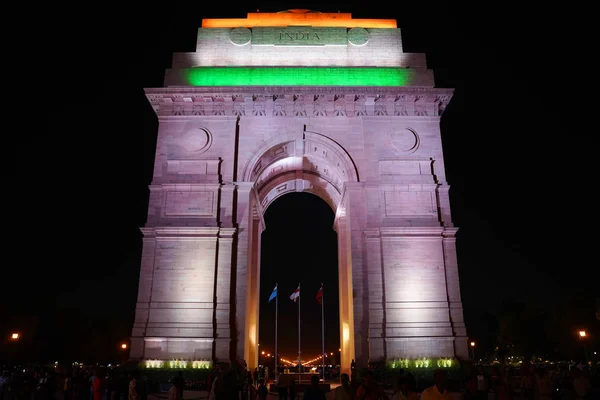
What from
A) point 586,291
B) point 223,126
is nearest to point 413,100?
point 223,126

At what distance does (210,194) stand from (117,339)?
54.9 m

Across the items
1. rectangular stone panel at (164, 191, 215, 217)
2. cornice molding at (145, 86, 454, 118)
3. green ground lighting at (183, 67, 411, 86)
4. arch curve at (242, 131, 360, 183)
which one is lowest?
rectangular stone panel at (164, 191, 215, 217)

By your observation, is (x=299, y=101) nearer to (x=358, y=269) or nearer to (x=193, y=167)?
(x=193, y=167)

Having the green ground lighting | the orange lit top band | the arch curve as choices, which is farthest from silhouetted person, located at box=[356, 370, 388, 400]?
the orange lit top band

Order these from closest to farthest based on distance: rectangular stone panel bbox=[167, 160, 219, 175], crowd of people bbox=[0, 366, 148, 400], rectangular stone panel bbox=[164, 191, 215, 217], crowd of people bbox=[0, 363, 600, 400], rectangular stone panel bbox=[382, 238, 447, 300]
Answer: crowd of people bbox=[0, 363, 600, 400] < crowd of people bbox=[0, 366, 148, 400] < rectangular stone panel bbox=[382, 238, 447, 300] < rectangular stone panel bbox=[164, 191, 215, 217] < rectangular stone panel bbox=[167, 160, 219, 175]

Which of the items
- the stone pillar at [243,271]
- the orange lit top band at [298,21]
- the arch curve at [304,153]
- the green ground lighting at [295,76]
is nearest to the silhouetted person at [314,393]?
the stone pillar at [243,271]

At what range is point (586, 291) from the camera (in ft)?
201

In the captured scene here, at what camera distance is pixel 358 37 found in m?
34.0

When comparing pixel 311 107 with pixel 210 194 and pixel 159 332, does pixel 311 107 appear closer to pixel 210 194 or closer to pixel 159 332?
pixel 210 194

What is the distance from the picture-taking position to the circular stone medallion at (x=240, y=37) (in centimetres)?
3397

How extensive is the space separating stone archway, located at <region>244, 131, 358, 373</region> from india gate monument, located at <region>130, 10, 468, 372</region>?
0.16 m

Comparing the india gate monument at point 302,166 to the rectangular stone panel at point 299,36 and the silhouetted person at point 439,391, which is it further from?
the silhouetted person at point 439,391

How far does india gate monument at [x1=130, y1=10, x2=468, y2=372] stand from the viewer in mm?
27188

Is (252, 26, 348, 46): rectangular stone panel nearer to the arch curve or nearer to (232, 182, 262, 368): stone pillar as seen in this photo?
the arch curve
